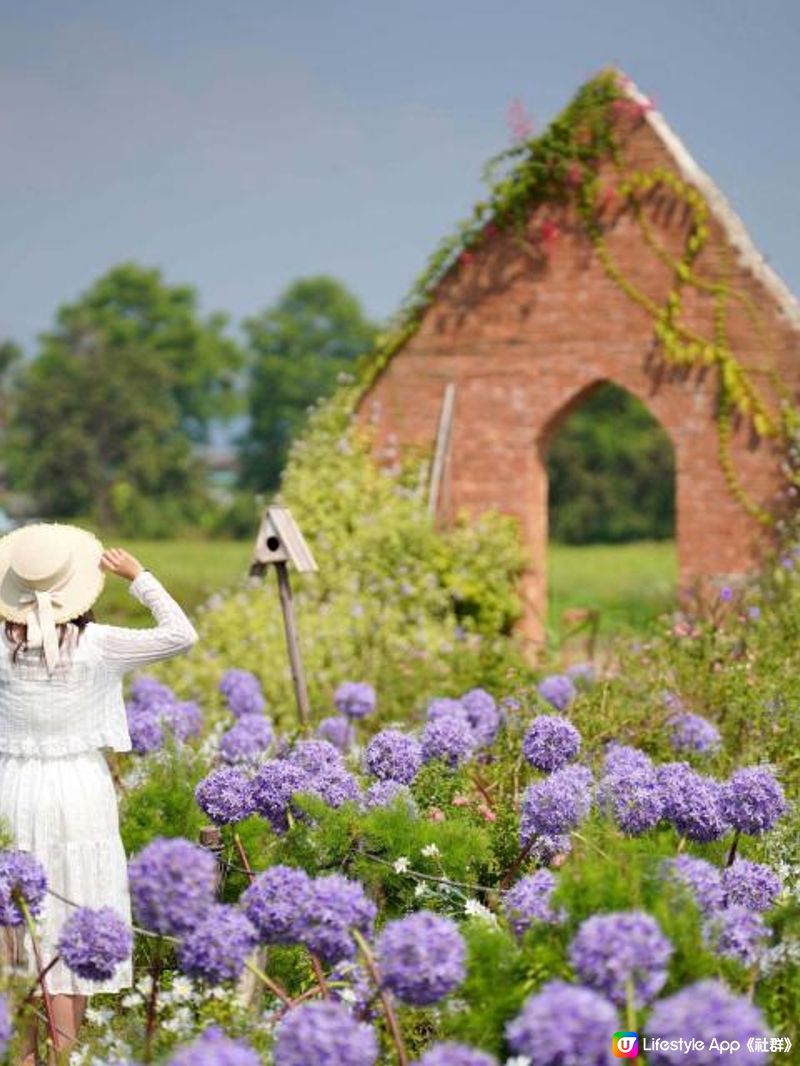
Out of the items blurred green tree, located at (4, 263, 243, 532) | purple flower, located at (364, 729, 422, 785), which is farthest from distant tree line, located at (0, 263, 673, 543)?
purple flower, located at (364, 729, 422, 785)

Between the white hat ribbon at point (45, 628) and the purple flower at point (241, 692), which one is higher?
the white hat ribbon at point (45, 628)

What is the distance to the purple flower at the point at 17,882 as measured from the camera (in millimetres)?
3691

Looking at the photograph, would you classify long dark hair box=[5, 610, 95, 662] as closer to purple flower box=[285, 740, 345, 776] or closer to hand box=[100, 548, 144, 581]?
hand box=[100, 548, 144, 581]

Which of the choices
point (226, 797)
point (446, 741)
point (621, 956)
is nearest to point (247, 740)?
point (446, 741)

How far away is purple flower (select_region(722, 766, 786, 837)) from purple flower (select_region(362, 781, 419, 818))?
34.9 inches

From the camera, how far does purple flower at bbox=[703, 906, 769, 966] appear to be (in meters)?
3.49

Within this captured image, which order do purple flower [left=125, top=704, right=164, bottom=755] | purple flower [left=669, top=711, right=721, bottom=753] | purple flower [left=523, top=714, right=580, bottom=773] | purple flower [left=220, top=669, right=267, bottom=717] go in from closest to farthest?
purple flower [left=523, top=714, right=580, bottom=773] → purple flower [left=125, top=704, right=164, bottom=755] → purple flower [left=669, top=711, right=721, bottom=753] → purple flower [left=220, top=669, right=267, bottom=717]

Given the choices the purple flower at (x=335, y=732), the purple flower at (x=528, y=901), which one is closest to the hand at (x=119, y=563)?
the purple flower at (x=528, y=901)

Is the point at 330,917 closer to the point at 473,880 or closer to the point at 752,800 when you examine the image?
the point at 473,880

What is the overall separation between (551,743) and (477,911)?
0.81 metres

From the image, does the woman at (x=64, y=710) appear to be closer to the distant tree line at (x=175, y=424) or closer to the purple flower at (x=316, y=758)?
the purple flower at (x=316, y=758)

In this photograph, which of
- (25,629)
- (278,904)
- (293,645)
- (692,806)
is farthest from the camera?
(293,645)

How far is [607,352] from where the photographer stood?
12219mm

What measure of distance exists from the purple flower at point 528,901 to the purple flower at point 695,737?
2.44 meters
